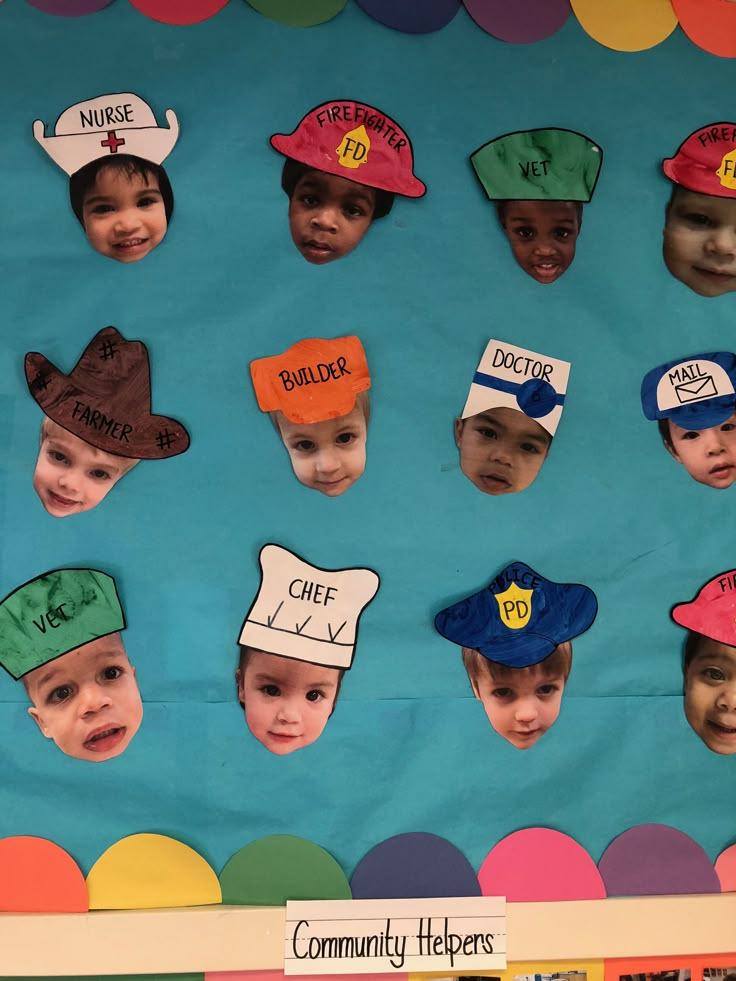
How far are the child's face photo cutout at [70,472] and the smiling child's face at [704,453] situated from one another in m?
0.74

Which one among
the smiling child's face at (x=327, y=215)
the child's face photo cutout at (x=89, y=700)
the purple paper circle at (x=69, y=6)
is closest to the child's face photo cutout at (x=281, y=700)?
the child's face photo cutout at (x=89, y=700)

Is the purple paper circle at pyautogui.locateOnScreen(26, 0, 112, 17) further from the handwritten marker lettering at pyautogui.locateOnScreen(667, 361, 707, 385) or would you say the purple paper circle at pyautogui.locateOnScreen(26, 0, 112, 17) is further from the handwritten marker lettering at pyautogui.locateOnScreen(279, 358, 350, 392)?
the handwritten marker lettering at pyautogui.locateOnScreen(667, 361, 707, 385)

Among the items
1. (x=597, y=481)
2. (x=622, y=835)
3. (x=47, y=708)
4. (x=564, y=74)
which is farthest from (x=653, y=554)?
(x=47, y=708)

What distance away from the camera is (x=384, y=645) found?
103 cm

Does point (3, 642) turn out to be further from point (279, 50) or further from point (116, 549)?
point (279, 50)

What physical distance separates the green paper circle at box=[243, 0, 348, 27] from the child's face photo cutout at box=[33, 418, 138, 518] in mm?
612

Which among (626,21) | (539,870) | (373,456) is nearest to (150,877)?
(539,870)

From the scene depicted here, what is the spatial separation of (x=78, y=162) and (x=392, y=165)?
16.0 inches

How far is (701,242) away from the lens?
3.70ft

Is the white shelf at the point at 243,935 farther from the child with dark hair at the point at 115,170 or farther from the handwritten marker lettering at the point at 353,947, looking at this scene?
the child with dark hair at the point at 115,170

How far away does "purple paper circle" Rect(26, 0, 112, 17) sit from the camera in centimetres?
104

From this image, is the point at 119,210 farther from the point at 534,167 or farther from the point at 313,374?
the point at 534,167

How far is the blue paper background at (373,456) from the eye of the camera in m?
0.99

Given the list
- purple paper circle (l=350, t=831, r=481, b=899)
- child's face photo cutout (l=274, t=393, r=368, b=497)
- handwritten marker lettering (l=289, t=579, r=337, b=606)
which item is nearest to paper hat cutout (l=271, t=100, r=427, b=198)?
child's face photo cutout (l=274, t=393, r=368, b=497)
